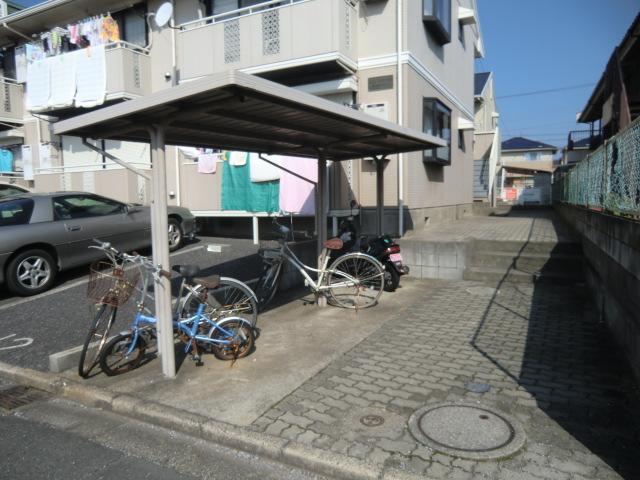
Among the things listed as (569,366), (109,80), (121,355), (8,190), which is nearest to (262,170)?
(109,80)

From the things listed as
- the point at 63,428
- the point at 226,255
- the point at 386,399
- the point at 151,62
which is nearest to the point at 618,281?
the point at 386,399

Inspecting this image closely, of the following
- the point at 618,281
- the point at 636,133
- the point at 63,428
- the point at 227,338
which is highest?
the point at 636,133

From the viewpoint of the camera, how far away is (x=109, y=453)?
10.6 ft

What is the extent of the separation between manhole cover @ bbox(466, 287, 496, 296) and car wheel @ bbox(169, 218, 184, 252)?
603cm

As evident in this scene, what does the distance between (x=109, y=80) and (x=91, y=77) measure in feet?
2.25

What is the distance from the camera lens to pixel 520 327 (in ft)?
18.1

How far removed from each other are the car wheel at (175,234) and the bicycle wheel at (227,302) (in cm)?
434

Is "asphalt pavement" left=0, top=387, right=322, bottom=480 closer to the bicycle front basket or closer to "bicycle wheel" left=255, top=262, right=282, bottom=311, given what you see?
the bicycle front basket

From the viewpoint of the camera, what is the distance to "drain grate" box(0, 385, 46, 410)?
13.2 feet

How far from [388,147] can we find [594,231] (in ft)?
10.3

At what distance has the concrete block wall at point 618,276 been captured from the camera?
380 centimetres

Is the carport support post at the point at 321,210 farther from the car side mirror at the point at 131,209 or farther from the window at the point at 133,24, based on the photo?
the window at the point at 133,24

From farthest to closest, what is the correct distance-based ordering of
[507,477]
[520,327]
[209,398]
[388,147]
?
[388,147] → [520,327] → [209,398] → [507,477]

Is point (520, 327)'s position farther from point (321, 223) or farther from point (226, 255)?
point (226, 255)
